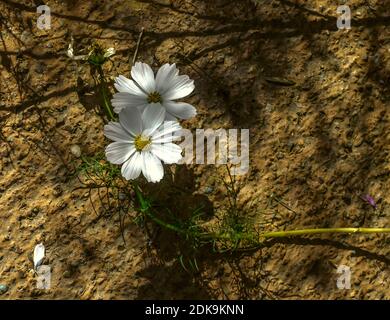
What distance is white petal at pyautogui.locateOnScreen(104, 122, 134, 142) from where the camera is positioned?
6.28ft

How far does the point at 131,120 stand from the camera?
192 centimetres

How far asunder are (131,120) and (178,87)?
0.19 metres

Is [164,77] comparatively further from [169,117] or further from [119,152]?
[119,152]

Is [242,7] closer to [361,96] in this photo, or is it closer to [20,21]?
[361,96]

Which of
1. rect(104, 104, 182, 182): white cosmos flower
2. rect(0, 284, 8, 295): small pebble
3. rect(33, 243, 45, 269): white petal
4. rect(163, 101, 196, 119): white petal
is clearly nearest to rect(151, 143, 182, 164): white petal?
rect(104, 104, 182, 182): white cosmos flower

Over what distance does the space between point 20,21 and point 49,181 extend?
556 mm

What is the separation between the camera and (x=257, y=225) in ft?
7.05

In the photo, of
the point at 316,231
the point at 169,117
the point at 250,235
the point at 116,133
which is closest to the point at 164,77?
the point at 169,117

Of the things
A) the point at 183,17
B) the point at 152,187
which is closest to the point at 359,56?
the point at 183,17

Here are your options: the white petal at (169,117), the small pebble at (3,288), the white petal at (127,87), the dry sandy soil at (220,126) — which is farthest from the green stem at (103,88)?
the small pebble at (3,288)

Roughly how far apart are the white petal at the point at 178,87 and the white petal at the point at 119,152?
0.63ft

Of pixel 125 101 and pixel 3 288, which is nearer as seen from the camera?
pixel 125 101

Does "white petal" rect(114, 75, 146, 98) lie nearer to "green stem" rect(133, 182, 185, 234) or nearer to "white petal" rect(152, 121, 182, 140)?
"white petal" rect(152, 121, 182, 140)

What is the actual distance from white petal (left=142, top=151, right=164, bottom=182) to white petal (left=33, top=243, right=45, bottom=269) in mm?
458
